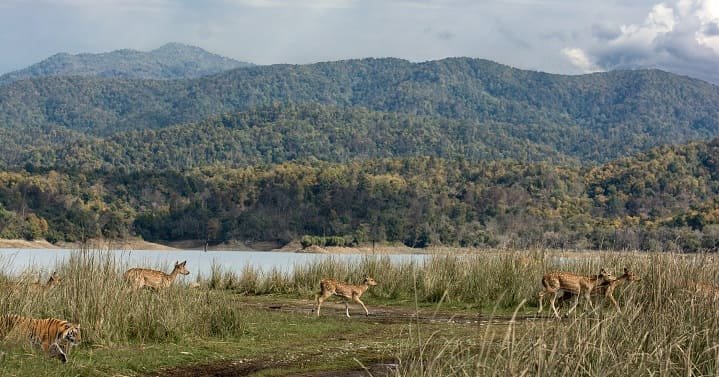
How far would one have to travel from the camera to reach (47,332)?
9891 millimetres

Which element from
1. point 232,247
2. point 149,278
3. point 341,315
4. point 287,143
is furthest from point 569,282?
point 287,143

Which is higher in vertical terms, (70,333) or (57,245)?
(70,333)

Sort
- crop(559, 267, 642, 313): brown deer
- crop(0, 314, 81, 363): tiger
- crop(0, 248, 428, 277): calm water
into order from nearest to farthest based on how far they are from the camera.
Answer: crop(0, 314, 81, 363): tiger, crop(559, 267, 642, 313): brown deer, crop(0, 248, 428, 277): calm water

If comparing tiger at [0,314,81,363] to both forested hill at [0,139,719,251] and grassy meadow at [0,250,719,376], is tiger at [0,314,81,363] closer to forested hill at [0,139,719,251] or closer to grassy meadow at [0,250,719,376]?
grassy meadow at [0,250,719,376]

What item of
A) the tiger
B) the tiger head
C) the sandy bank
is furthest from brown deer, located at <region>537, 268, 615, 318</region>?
the sandy bank

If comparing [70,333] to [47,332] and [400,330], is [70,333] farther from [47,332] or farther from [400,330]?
[400,330]

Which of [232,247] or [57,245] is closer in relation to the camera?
[57,245]

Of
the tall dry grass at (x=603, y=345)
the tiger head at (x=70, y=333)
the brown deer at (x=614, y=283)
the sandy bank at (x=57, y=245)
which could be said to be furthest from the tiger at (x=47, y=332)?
the sandy bank at (x=57, y=245)

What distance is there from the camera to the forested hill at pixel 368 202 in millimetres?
70375

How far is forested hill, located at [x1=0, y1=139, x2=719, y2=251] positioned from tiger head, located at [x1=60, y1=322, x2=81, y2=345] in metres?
55.8

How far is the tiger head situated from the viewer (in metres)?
9.82

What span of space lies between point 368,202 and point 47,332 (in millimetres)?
68273

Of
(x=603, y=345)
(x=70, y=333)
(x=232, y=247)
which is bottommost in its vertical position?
(x=232, y=247)

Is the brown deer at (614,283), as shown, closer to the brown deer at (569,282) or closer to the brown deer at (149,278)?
the brown deer at (569,282)
